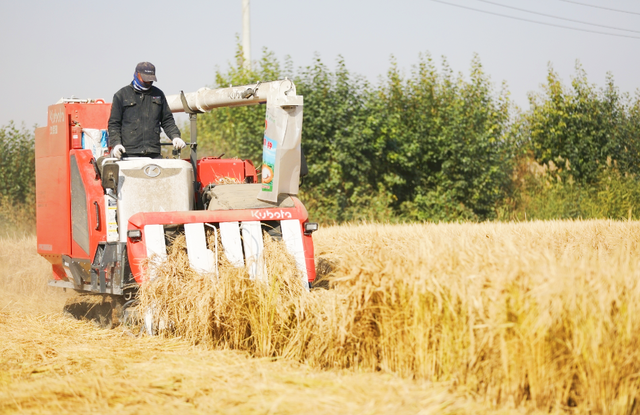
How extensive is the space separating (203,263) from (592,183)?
18139 mm

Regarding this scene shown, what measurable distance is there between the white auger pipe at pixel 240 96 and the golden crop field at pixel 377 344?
1787 millimetres

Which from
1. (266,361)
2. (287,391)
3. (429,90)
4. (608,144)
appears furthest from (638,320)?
(608,144)

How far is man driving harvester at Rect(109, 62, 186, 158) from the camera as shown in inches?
301

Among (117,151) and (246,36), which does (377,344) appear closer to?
(117,151)

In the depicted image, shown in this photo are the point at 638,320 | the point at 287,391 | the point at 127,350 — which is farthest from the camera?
the point at 127,350

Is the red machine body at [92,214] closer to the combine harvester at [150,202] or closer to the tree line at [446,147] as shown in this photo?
the combine harvester at [150,202]

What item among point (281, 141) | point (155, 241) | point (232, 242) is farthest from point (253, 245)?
point (281, 141)

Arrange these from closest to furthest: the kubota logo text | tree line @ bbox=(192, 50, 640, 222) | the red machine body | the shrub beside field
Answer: the shrub beside field < the red machine body < the kubota logo text < tree line @ bbox=(192, 50, 640, 222)

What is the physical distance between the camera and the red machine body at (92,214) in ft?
22.5

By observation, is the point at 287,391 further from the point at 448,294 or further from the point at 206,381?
the point at 448,294

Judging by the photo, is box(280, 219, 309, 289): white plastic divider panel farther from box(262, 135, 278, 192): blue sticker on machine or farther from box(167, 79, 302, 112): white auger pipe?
box(167, 79, 302, 112): white auger pipe

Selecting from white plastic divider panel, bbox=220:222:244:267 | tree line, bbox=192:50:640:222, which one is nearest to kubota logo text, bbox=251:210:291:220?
white plastic divider panel, bbox=220:222:244:267

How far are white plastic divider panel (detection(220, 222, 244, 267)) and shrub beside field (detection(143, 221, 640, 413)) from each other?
1.57ft

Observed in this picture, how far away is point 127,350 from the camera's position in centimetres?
599
